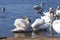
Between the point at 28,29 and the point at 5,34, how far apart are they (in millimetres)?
1848

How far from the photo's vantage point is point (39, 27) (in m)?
24.7

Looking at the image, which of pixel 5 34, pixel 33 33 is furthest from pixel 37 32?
pixel 5 34

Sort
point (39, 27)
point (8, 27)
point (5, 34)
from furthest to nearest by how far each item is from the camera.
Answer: point (8, 27)
point (39, 27)
point (5, 34)

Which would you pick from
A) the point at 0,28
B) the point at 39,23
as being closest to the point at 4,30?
the point at 0,28

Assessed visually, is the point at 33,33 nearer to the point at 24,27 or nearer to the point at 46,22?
the point at 24,27

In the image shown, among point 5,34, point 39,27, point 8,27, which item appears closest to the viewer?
point 5,34

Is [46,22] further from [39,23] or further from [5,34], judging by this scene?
[5,34]

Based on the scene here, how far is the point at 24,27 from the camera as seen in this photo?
23.8 meters

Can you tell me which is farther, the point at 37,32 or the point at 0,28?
the point at 0,28

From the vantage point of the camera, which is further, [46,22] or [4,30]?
[46,22]

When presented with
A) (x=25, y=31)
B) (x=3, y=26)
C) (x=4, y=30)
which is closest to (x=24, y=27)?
(x=25, y=31)

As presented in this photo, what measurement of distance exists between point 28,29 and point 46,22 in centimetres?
316

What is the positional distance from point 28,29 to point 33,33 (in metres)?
0.62

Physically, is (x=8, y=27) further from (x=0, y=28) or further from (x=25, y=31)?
(x=25, y=31)
